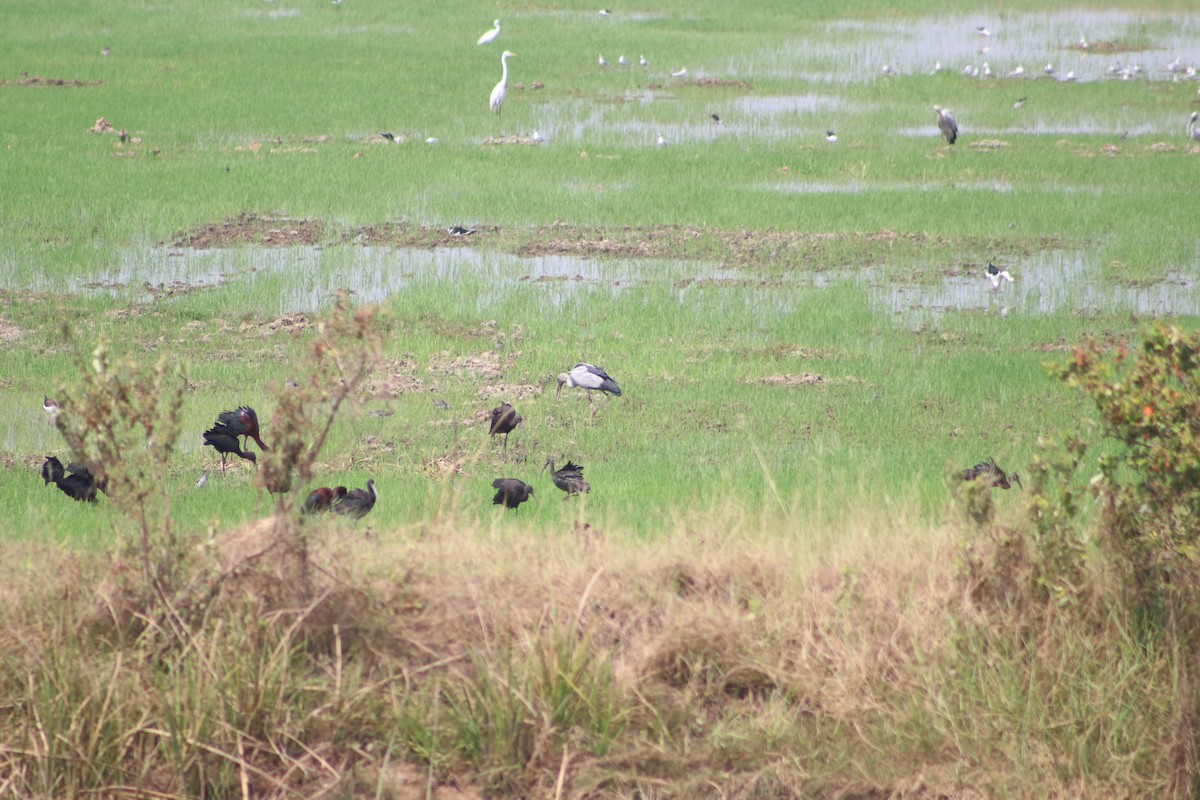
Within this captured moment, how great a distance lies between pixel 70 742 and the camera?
161 inches

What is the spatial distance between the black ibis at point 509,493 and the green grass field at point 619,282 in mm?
139

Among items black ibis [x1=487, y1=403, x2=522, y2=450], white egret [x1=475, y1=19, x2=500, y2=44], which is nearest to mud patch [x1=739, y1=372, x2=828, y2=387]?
black ibis [x1=487, y1=403, x2=522, y2=450]

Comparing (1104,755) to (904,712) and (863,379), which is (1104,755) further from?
(863,379)

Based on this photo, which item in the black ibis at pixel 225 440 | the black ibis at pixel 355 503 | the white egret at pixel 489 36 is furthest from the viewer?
the white egret at pixel 489 36

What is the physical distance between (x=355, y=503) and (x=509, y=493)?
739 millimetres

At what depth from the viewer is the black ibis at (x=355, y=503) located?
577 centimetres

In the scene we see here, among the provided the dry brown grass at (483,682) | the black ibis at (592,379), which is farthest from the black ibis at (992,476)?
the black ibis at (592,379)

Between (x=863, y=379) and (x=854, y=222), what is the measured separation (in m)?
5.37

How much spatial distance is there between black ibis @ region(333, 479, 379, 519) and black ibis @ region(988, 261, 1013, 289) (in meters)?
7.25

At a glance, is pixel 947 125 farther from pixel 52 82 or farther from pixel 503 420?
pixel 52 82

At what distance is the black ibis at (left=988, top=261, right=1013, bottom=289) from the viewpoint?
1152 cm

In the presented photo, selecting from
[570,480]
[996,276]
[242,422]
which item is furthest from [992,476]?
[996,276]

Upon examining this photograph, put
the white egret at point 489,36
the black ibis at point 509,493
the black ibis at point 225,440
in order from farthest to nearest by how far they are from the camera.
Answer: the white egret at point 489,36 → the black ibis at point 225,440 → the black ibis at point 509,493

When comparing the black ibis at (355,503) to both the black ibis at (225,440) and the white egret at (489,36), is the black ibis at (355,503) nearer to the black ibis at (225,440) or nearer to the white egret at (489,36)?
the black ibis at (225,440)
